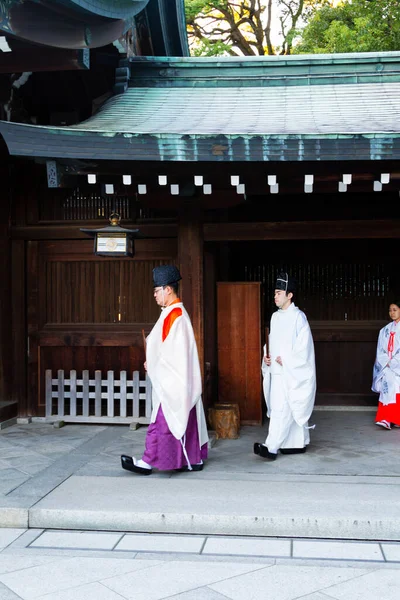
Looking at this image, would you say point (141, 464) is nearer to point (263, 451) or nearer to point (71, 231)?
point (263, 451)

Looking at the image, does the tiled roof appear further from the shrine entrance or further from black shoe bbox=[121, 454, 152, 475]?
black shoe bbox=[121, 454, 152, 475]

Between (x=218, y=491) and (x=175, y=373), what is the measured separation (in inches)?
43.5

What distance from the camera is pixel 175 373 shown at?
583cm

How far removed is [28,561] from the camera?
4.21m

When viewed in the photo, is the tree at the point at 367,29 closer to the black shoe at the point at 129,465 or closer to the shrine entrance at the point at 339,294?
the shrine entrance at the point at 339,294

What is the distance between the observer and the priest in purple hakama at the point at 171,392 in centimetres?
580

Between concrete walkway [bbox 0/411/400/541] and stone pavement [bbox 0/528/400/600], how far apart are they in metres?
0.10

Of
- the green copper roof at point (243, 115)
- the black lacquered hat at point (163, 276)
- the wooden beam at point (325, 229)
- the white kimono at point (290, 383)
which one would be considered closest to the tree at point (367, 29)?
the green copper roof at point (243, 115)

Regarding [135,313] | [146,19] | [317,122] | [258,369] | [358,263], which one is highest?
[146,19]

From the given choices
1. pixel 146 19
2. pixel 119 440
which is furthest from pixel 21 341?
pixel 146 19

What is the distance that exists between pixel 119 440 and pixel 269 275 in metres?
3.13

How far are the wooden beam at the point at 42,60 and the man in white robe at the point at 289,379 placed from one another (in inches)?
115

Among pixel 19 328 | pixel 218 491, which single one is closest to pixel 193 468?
pixel 218 491

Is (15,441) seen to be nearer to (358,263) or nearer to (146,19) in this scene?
(358,263)
